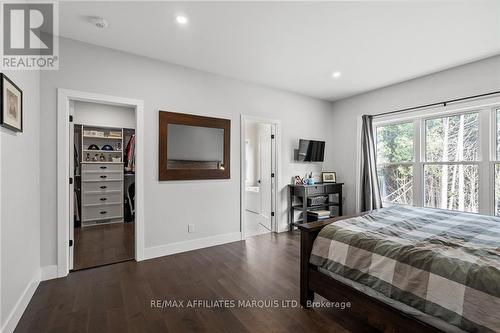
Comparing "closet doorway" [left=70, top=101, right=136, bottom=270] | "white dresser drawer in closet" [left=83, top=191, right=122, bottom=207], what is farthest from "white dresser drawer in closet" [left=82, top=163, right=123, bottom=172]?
"white dresser drawer in closet" [left=83, top=191, right=122, bottom=207]

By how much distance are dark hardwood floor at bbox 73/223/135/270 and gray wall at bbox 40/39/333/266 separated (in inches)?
16.7

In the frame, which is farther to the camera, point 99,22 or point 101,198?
point 101,198

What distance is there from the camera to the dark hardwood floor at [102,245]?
2.89 m

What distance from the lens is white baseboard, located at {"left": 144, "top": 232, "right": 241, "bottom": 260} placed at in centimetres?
300

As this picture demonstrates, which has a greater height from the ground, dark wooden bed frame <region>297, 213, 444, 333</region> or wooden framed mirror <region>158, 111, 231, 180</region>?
wooden framed mirror <region>158, 111, 231, 180</region>

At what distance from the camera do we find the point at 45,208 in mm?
2445

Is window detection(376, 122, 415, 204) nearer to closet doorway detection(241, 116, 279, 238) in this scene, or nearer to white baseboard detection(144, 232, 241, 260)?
closet doorway detection(241, 116, 279, 238)

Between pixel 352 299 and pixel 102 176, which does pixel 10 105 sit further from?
pixel 102 176

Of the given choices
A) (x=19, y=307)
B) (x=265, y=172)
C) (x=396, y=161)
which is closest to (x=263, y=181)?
(x=265, y=172)

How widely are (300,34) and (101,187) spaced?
4.64 metres

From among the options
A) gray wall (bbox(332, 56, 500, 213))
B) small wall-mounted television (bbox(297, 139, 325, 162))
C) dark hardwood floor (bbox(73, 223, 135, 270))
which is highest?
gray wall (bbox(332, 56, 500, 213))

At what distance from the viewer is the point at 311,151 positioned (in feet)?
14.9

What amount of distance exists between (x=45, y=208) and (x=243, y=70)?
9.63 ft

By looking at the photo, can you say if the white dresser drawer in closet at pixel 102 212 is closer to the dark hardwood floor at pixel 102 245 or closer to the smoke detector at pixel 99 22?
the dark hardwood floor at pixel 102 245
